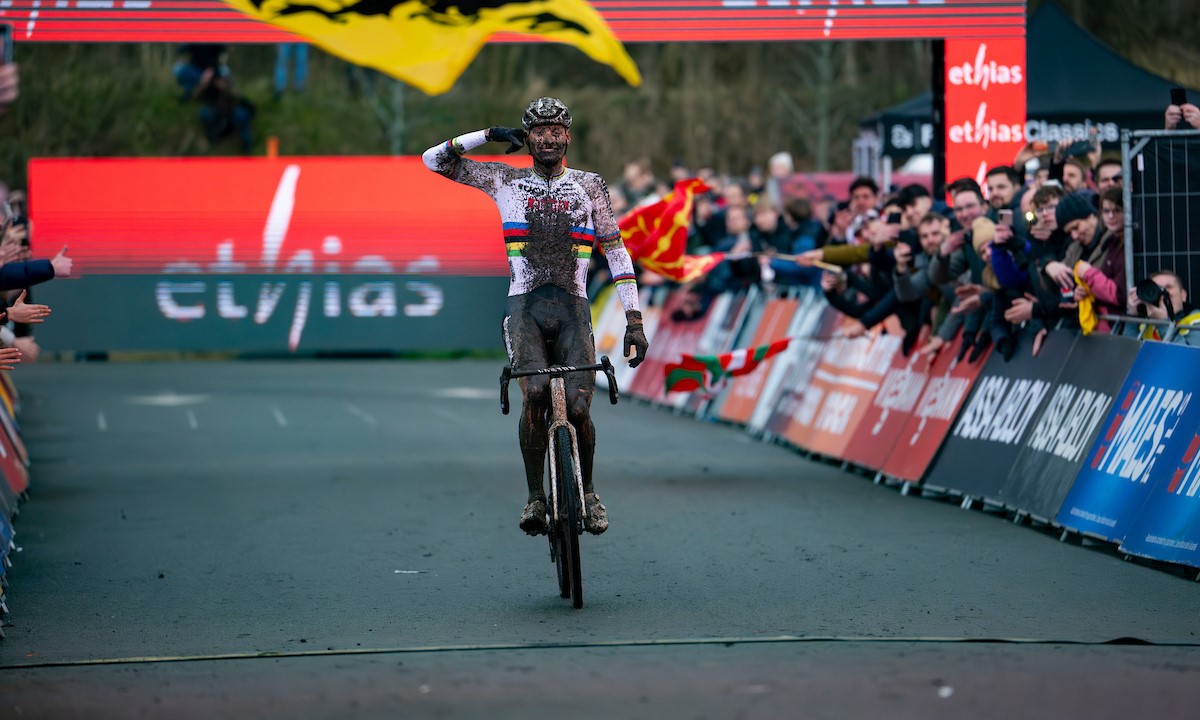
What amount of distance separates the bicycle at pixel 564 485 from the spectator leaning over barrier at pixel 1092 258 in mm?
4043

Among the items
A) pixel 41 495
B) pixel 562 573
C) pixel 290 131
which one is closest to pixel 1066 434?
pixel 562 573

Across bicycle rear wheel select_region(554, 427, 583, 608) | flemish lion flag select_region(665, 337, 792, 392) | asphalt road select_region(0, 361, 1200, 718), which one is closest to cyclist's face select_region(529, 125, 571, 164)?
bicycle rear wheel select_region(554, 427, 583, 608)

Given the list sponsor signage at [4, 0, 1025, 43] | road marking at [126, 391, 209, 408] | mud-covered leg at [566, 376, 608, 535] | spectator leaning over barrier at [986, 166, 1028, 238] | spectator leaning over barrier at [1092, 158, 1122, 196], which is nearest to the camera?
mud-covered leg at [566, 376, 608, 535]

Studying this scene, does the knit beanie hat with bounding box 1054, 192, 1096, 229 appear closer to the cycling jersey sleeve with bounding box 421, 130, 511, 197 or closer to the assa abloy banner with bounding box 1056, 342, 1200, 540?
the assa abloy banner with bounding box 1056, 342, 1200, 540

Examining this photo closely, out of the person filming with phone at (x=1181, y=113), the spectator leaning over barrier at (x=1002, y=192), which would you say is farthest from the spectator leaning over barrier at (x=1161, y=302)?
the spectator leaning over barrier at (x=1002, y=192)

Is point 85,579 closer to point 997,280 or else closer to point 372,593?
point 372,593

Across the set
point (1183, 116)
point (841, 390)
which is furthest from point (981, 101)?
point (1183, 116)

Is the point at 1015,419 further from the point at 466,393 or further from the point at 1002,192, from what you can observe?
the point at 466,393

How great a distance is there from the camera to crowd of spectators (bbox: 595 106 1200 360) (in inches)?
530

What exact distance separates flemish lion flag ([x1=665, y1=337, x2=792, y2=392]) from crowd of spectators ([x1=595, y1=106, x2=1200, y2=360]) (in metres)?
0.73

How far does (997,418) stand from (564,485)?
5.16m

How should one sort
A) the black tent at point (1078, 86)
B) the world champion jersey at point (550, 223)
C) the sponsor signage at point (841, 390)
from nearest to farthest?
the world champion jersey at point (550, 223) < the sponsor signage at point (841, 390) < the black tent at point (1078, 86)

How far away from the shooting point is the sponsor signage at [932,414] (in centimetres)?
1532

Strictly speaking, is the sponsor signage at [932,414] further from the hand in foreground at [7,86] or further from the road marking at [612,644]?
the hand in foreground at [7,86]
